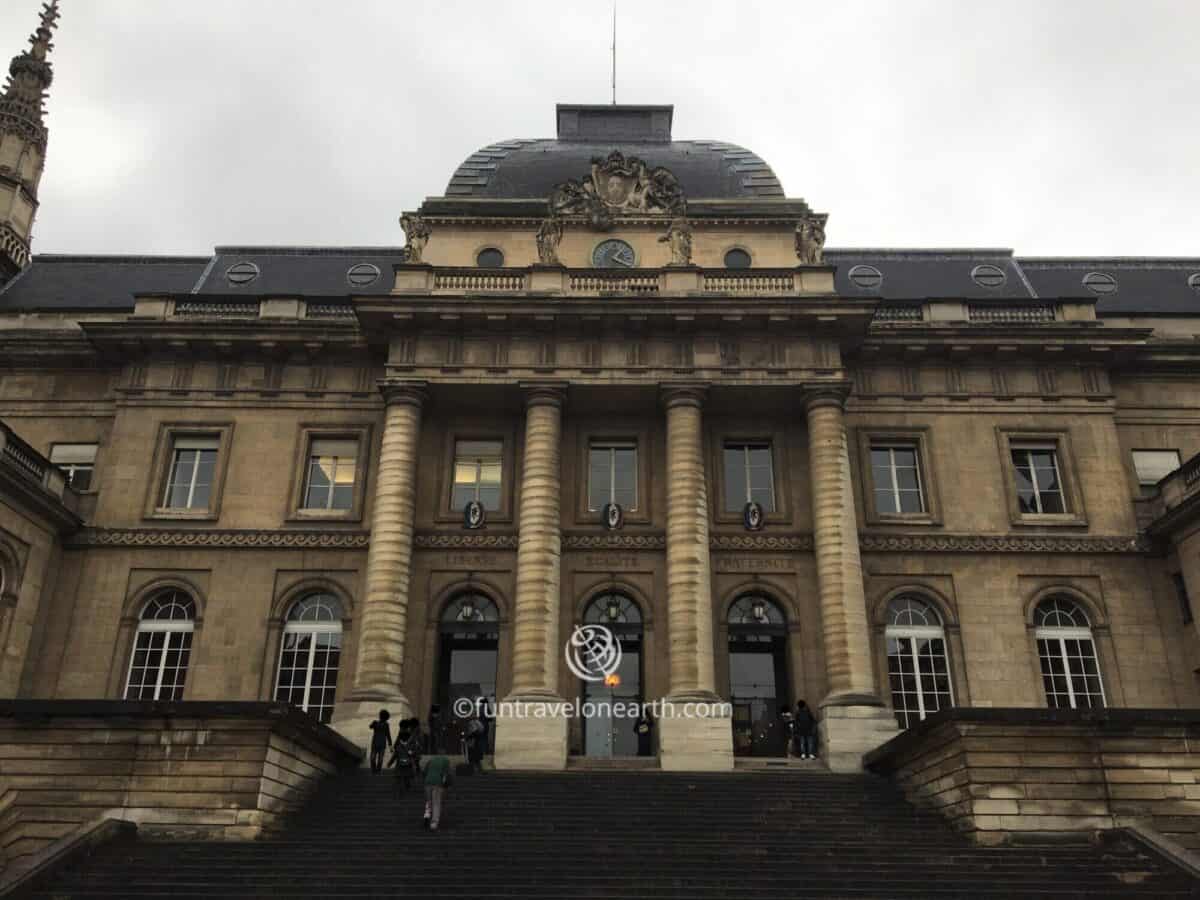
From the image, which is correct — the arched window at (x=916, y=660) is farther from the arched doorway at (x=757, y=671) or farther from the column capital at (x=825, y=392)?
the column capital at (x=825, y=392)

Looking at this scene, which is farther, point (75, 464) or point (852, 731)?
point (75, 464)

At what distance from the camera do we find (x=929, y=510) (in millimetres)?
28016

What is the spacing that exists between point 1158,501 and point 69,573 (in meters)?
29.4

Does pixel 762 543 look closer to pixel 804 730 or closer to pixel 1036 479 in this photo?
pixel 804 730

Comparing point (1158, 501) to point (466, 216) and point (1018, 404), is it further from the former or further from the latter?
point (466, 216)

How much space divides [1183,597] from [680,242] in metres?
16.3

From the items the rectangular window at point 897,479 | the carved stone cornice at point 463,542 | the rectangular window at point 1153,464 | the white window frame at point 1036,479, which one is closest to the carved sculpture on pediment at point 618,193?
the rectangular window at point 897,479

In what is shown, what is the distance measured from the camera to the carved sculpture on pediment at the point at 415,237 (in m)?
29.3

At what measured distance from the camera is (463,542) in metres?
27.3

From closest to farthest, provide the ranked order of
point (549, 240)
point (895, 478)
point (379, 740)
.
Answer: point (379, 740) → point (895, 478) → point (549, 240)

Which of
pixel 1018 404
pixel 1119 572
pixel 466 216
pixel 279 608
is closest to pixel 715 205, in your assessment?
pixel 466 216

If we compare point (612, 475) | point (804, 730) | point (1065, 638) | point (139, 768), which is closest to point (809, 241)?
→ point (612, 475)

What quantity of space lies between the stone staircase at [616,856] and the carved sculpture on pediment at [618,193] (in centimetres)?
1792

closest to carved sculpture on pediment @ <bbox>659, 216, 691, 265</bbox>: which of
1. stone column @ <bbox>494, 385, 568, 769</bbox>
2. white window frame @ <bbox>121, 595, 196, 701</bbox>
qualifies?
stone column @ <bbox>494, 385, 568, 769</bbox>
